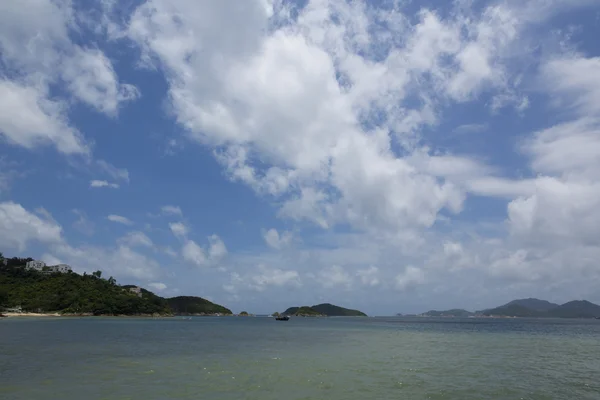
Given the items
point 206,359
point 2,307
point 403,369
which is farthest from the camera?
point 2,307

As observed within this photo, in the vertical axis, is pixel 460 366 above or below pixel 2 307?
below

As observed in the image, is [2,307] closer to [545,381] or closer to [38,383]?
[38,383]

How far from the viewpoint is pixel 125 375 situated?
30781 millimetres

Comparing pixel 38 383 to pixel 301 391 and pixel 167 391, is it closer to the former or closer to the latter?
pixel 167 391

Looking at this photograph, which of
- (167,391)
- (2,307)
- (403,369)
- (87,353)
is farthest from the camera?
(2,307)

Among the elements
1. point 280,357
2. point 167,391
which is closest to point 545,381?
point 280,357

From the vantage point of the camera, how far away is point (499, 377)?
33656mm

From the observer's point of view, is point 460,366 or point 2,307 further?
point 2,307

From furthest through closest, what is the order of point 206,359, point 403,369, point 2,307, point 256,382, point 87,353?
point 2,307 → point 87,353 → point 206,359 → point 403,369 → point 256,382

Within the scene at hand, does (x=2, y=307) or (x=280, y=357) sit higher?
(x=2, y=307)

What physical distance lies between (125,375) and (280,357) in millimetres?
19589

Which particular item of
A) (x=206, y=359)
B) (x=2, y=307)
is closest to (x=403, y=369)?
(x=206, y=359)

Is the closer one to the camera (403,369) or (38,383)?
(38,383)

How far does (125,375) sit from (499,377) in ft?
101
